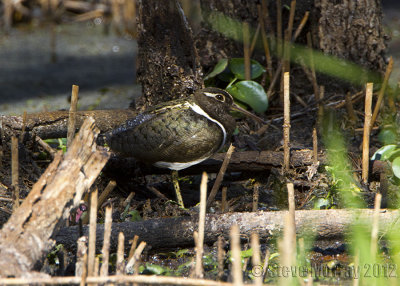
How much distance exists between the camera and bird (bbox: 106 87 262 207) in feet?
13.0

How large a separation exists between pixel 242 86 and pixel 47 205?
268 cm

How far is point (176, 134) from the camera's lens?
3959 mm

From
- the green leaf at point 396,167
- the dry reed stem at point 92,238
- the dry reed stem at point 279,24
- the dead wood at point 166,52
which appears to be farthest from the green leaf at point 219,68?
the dry reed stem at point 92,238

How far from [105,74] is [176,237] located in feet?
12.9

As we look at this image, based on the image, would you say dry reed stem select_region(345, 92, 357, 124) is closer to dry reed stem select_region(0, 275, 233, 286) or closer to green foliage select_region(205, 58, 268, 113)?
green foliage select_region(205, 58, 268, 113)

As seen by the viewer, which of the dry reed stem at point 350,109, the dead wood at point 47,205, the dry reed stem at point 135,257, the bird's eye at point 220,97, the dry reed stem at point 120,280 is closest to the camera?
the dry reed stem at point 120,280

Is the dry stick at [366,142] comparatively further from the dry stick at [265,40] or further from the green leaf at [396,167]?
the dry stick at [265,40]

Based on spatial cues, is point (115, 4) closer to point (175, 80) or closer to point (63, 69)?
point (63, 69)

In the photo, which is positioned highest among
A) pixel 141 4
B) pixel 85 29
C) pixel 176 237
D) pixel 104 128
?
pixel 85 29

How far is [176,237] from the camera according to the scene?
340cm

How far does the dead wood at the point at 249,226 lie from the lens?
11.0ft

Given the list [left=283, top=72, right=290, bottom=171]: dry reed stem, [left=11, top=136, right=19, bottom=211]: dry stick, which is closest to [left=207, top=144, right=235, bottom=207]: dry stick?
[left=283, top=72, right=290, bottom=171]: dry reed stem

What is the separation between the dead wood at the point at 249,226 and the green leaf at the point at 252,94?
1.72m

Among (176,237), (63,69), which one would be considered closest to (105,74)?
(63,69)
